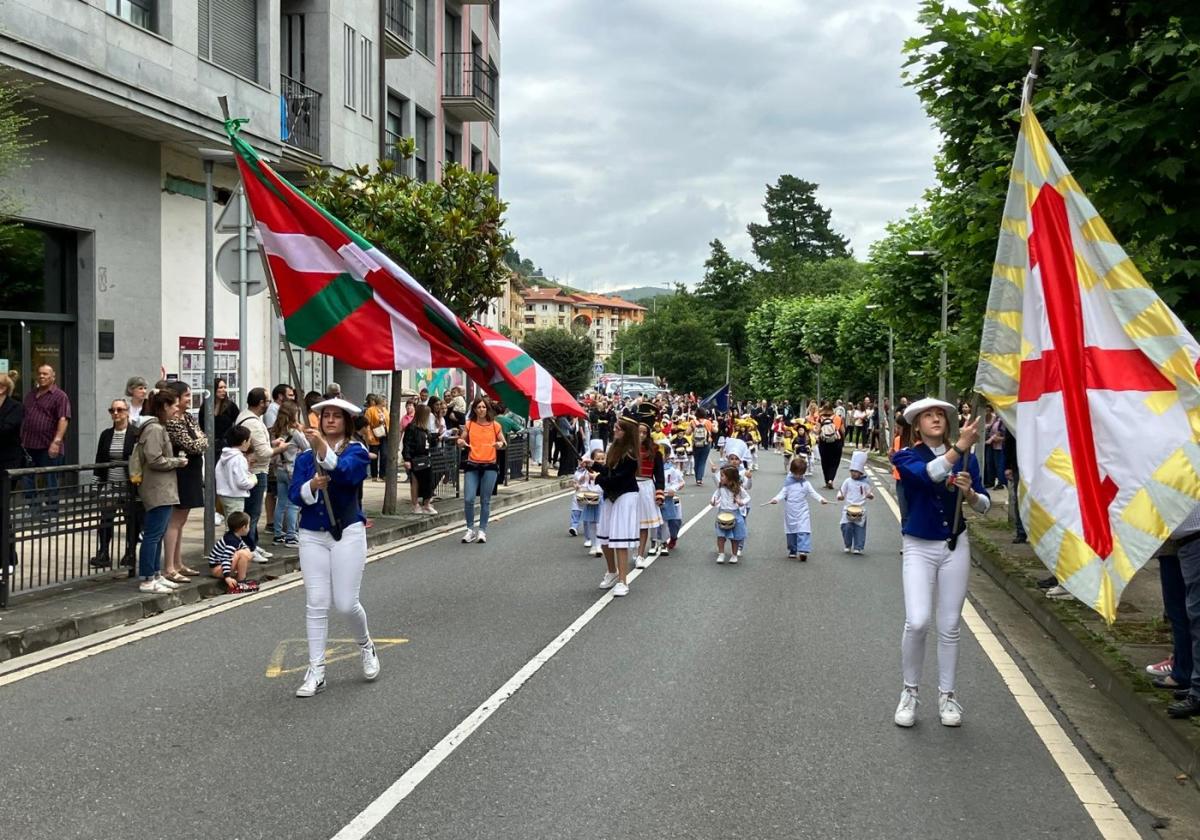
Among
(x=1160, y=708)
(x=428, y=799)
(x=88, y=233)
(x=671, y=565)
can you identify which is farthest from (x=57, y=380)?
(x=1160, y=708)

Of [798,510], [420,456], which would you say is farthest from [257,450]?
[798,510]

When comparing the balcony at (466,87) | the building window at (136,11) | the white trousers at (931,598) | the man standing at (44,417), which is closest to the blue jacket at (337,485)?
the white trousers at (931,598)

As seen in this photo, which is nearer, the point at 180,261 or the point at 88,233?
the point at 88,233

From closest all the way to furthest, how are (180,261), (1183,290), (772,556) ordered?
1. (1183,290)
2. (772,556)
3. (180,261)

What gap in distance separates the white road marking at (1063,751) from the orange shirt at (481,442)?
23.6 feet

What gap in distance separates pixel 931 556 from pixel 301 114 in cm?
2063

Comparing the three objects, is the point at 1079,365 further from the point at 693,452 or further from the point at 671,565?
the point at 693,452

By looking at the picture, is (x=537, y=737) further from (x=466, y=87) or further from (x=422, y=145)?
(x=466, y=87)

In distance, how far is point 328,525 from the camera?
7.78 m

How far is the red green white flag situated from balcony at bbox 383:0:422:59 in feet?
66.3

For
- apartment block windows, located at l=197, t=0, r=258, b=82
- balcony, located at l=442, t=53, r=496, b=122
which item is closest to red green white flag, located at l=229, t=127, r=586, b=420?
apartment block windows, located at l=197, t=0, r=258, b=82

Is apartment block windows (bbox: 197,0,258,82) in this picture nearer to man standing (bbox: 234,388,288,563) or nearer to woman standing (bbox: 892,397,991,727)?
man standing (bbox: 234,388,288,563)

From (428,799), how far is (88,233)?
15.0m

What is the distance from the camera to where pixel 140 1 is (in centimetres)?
1855
